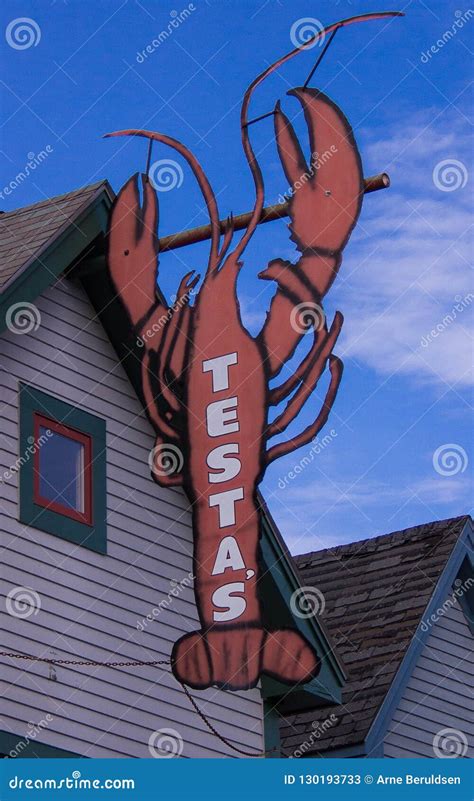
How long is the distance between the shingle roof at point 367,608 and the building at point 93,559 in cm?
7

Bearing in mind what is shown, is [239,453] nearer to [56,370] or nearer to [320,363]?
[320,363]

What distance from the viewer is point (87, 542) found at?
14.2 meters

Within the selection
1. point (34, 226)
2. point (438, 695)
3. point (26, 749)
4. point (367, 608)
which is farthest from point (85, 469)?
point (438, 695)

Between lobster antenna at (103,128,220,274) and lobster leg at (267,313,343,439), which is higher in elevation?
lobster antenna at (103,128,220,274)

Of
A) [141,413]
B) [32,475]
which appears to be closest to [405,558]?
[141,413]

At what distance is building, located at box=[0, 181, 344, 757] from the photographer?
13388 mm

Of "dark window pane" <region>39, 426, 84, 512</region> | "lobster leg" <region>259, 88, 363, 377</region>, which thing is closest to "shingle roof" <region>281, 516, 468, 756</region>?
"dark window pane" <region>39, 426, 84, 512</region>

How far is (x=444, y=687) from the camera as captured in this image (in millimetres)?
18094

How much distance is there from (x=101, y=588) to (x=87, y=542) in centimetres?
40

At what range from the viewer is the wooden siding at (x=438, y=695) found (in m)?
17.4

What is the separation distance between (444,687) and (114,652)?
17.3 ft

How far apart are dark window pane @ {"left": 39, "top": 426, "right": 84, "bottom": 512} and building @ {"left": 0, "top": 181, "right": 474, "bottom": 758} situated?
0.01 m

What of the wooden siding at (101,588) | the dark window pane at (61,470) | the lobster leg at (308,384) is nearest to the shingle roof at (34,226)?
the wooden siding at (101,588)

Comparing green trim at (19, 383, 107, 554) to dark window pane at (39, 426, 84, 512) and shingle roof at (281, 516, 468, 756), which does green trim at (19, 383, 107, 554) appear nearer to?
dark window pane at (39, 426, 84, 512)
